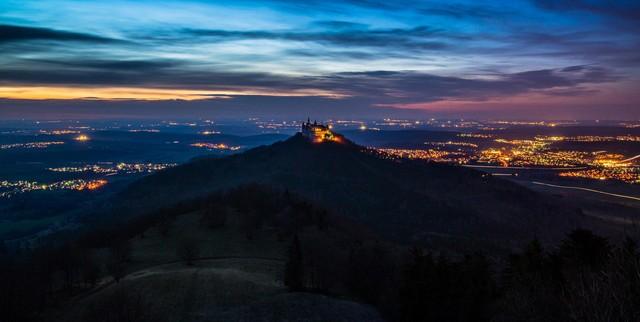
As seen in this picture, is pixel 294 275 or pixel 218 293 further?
pixel 294 275

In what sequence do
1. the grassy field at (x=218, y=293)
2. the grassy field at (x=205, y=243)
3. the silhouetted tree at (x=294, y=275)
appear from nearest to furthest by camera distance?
the grassy field at (x=218, y=293) < the silhouetted tree at (x=294, y=275) < the grassy field at (x=205, y=243)

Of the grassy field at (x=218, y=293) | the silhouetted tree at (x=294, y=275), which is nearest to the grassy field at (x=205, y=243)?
the grassy field at (x=218, y=293)

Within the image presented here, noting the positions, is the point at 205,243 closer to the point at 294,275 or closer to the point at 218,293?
the point at 218,293

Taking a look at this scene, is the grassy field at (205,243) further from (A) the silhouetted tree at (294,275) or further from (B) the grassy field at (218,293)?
(A) the silhouetted tree at (294,275)

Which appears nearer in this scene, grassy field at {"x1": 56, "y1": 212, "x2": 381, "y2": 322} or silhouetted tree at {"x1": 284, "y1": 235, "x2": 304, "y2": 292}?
grassy field at {"x1": 56, "y1": 212, "x2": 381, "y2": 322}

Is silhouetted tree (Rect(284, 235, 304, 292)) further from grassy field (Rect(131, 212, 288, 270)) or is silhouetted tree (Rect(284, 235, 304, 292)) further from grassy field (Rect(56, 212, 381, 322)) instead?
grassy field (Rect(131, 212, 288, 270))

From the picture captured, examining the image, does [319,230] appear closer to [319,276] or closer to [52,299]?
[319,276]

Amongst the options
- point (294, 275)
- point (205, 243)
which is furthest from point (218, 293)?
point (205, 243)

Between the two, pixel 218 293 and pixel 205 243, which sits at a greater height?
pixel 218 293

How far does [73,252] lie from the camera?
89000 millimetres

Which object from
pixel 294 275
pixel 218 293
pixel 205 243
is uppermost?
pixel 294 275

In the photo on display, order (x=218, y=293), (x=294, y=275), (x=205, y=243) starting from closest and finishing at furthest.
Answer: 1. (x=218, y=293)
2. (x=294, y=275)
3. (x=205, y=243)

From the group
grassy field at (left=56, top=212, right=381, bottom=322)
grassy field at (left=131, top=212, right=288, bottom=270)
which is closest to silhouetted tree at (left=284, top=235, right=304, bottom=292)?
grassy field at (left=56, top=212, right=381, bottom=322)

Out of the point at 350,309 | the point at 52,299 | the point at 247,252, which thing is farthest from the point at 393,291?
the point at 52,299
